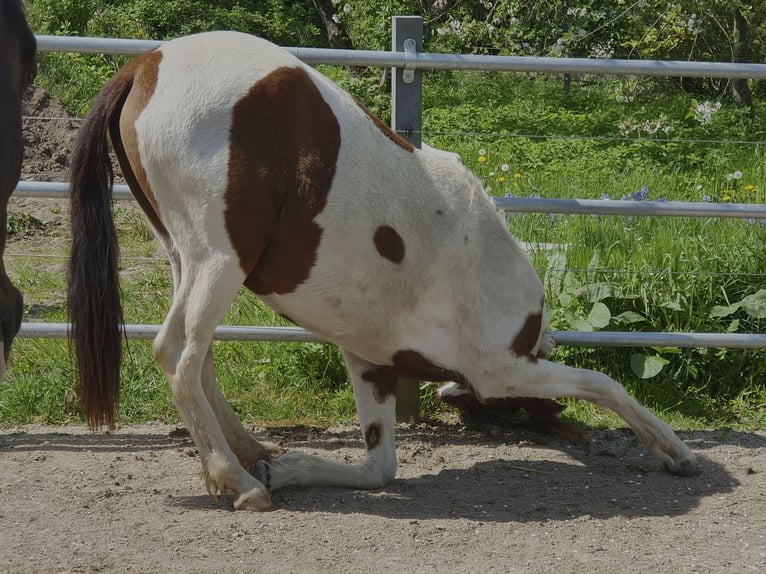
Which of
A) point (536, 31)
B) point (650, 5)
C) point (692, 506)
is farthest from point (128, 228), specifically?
point (650, 5)

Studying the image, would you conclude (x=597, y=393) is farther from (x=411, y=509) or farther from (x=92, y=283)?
(x=92, y=283)

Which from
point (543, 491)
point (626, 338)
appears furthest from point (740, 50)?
point (543, 491)

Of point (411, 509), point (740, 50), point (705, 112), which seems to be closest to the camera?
point (411, 509)

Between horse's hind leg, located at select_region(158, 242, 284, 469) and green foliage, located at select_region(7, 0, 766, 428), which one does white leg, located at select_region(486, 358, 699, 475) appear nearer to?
green foliage, located at select_region(7, 0, 766, 428)

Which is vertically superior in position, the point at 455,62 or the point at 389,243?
the point at 455,62

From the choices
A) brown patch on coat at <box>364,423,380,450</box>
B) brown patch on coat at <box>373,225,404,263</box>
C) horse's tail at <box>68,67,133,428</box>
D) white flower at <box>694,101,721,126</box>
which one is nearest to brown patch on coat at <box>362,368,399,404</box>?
brown patch on coat at <box>364,423,380,450</box>

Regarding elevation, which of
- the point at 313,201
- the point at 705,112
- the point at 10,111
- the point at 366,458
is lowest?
the point at 366,458

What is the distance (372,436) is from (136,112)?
1517 mm

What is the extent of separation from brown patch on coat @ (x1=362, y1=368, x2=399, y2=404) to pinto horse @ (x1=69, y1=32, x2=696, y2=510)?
1.5 inches

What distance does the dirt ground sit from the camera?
9.93ft

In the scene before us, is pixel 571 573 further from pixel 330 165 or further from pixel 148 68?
pixel 148 68

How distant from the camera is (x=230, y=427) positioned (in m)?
3.69

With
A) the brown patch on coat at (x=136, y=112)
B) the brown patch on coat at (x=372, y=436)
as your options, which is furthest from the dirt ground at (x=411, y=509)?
the brown patch on coat at (x=136, y=112)

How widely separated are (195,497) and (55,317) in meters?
2.11
